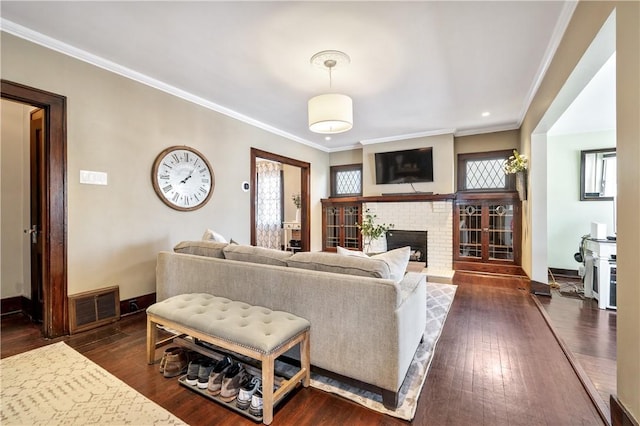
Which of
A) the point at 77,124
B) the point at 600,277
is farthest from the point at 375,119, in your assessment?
the point at 77,124

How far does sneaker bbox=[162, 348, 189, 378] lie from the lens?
1933mm

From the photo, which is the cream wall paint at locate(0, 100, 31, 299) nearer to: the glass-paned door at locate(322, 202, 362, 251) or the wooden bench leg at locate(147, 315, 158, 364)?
the wooden bench leg at locate(147, 315, 158, 364)

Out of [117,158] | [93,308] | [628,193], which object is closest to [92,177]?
[117,158]

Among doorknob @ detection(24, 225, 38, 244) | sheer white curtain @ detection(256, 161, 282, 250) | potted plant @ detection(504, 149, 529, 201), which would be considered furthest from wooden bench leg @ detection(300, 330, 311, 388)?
sheer white curtain @ detection(256, 161, 282, 250)

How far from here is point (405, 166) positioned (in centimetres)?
577

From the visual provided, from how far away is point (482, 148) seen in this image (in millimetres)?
5367

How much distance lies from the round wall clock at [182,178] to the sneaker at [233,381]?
2.34 meters

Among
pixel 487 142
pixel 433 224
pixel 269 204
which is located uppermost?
pixel 487 142

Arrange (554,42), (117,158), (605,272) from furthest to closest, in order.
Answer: (605,272) < (117,158) < (554,42)

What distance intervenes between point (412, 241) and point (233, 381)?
470 cm

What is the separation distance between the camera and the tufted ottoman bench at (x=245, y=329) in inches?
59.8

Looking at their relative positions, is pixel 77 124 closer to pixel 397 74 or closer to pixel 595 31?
pixel 397 74

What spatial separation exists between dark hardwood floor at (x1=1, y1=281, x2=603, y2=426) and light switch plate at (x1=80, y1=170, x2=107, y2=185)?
4.61 ft

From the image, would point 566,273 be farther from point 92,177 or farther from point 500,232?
point 92,177
